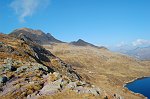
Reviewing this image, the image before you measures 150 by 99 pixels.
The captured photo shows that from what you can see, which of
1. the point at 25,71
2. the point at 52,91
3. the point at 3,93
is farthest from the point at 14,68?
the point at 52,91

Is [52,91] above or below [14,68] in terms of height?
below

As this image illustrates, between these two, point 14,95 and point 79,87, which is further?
point 79,87

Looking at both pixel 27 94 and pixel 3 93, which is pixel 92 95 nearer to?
pixel 27 94

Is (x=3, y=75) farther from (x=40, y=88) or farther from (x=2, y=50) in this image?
(x=2, y=50)

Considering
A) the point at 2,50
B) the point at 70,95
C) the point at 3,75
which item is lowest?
the point at 70,95

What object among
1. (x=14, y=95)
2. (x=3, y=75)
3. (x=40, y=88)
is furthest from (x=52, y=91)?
(x=3, y=75)

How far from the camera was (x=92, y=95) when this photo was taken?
1966 inches

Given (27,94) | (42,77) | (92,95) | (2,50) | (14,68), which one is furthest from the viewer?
(2,50)

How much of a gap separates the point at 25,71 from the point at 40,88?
56.8ft

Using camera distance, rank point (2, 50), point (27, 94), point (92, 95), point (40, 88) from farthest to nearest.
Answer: point (2, 50) < point (40, 88) < point (27, 94) < point (92, 95)

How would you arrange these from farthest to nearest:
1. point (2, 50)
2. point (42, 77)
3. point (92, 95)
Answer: point (2, 50) < point (42, 77) < point (92, 95)

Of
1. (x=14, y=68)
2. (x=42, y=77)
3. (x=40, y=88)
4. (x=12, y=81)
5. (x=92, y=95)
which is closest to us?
(x=92, y=95)

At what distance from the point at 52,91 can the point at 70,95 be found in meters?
4.77

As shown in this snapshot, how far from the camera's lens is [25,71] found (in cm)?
7256
